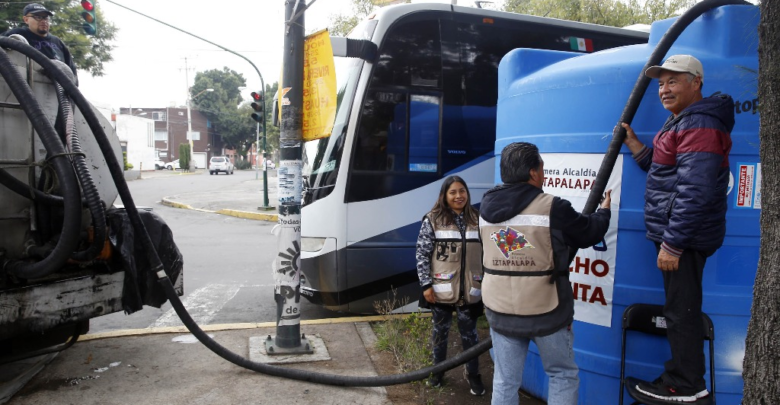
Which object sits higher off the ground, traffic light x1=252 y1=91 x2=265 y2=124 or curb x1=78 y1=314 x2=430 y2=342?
traffic light x1=252 y1=91 x2=265 y2=124

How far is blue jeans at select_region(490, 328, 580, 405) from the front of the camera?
2898 millimetres

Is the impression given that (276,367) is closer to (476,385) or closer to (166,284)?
(166,284)

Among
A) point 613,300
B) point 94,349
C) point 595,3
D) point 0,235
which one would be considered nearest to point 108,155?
point 0,235

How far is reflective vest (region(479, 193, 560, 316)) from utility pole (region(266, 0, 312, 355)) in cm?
228

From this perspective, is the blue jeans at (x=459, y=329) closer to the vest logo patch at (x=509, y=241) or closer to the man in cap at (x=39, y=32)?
the vest logo patch at (x=509, y=241)

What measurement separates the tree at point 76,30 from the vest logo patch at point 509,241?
59.3ft

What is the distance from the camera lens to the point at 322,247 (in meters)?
5.64

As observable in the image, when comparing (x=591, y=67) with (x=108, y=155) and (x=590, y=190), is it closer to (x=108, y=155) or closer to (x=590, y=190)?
(x=590, y=190)

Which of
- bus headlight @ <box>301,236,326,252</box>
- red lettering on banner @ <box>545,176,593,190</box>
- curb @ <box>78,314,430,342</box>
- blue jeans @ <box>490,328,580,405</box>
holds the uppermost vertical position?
red lettering on banner @ <box>545,176,593,190</box>

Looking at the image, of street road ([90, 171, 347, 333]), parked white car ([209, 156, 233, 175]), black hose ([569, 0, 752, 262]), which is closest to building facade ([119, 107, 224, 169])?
parked white car ([209, 156, 233, 175])

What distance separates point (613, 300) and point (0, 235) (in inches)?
163

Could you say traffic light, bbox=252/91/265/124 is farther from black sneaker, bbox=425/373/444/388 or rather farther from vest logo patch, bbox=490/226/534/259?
vest logo patch, bbox=490/226/534/259

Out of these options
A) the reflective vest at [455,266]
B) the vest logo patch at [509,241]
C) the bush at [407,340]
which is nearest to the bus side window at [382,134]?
the bush at [407,340]

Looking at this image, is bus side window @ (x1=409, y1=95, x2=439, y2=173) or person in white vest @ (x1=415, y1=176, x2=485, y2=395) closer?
person in white vest @ (x1=415, y1=176, x2=485, y2=395)
